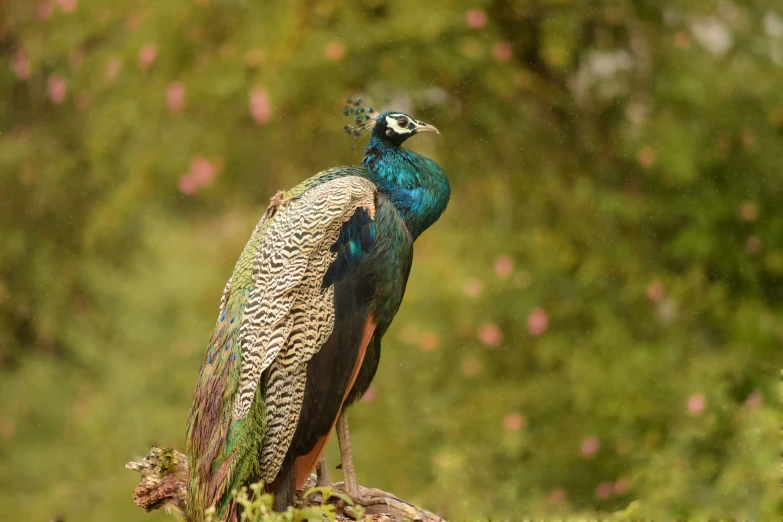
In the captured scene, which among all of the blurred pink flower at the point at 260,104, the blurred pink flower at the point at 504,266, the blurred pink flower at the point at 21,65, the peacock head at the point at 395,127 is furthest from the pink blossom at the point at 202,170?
the peacock head at the point at 395,127

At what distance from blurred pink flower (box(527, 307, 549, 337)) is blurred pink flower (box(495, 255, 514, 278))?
0.77 feet

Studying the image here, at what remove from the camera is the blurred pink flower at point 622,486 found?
17.2 ft

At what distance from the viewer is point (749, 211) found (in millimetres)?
5629

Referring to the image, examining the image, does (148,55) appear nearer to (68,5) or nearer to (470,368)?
(68,5)

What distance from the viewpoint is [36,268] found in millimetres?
7297

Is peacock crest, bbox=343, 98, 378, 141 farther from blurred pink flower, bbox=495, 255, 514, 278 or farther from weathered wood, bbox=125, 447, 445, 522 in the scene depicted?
blurred pink flower, bbox=495, 255, 514, 278

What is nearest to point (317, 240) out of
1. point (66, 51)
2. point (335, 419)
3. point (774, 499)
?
point (335, 419)

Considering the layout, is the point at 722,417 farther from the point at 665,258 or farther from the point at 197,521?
the point at 197,521

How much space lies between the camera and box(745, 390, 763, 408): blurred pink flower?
525 cm

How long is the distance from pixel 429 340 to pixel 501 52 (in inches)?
58.5

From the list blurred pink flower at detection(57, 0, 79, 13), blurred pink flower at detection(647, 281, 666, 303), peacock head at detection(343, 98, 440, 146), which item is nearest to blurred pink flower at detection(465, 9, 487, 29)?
blurred pink flower at detection(647, 281, 666, 303)

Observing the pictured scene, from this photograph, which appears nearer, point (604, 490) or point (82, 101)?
point (604, 490)

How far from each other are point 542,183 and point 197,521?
323 cm

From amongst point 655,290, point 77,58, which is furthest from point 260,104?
point 655,290
